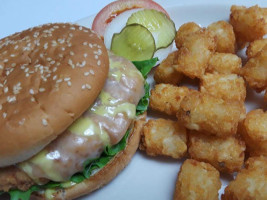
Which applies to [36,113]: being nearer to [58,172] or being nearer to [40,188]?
[58,172]

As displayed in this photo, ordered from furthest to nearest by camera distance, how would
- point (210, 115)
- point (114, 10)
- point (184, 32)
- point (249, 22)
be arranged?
1. point (114, 10)
2. point (184, 32)
3. point (249, 22)
4. point (210, 115)

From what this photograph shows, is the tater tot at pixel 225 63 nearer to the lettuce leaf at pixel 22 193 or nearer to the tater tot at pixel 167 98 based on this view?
the tater tot at pixel 167 98

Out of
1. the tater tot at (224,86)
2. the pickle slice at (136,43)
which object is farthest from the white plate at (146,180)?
the pickle slice at (136,43)

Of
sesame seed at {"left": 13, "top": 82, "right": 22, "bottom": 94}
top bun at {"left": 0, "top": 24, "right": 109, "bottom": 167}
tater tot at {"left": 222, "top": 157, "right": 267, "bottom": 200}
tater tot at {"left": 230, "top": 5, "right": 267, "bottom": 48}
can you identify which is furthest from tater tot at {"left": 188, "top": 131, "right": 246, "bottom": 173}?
sesame seed at {"left": 13, "top": 82, "right": 22, "bottom": 94}

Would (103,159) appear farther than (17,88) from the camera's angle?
Yes

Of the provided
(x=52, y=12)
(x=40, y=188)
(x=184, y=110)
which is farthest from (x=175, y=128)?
(x=52, y=12)

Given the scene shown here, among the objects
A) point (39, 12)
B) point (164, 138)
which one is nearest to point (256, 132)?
point (164, 138)

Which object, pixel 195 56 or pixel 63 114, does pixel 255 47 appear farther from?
pixel 63 114
